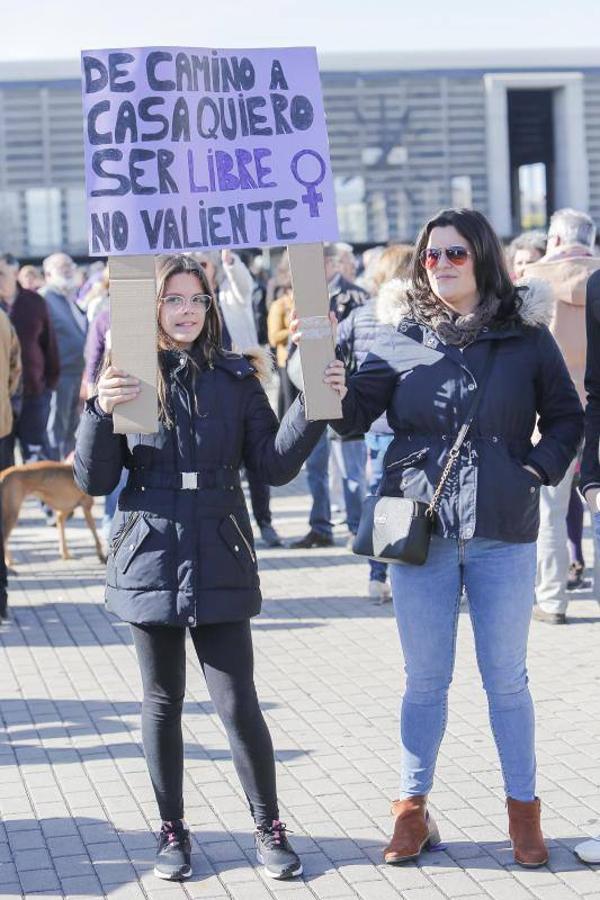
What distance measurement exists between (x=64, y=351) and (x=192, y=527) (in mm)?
8341

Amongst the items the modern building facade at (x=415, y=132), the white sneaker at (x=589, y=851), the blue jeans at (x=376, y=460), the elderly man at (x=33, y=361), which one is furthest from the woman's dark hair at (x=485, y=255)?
the modern building facade at (x=415, y=132)

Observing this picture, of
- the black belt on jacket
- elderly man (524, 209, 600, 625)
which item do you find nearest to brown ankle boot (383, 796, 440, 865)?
the black belt on jacket

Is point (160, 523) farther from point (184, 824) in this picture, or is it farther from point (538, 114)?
point (538, 114)

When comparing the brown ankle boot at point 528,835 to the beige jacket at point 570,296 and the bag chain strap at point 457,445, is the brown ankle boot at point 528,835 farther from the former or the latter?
the beige jacket at point 570,296

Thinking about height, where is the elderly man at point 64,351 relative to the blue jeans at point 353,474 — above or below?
above

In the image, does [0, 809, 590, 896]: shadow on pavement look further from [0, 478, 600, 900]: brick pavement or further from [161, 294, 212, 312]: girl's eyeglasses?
[161, 294, 212, 312]: girl's eyeglasses

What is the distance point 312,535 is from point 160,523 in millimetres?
5981

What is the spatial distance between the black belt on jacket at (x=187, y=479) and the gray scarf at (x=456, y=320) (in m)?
0.73

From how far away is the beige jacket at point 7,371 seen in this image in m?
8.40

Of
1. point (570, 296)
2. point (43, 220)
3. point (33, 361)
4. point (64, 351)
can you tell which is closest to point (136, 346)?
point (570, 296)

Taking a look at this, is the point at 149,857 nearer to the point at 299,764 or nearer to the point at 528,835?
the point at 299,764

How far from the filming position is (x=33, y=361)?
1120 cm

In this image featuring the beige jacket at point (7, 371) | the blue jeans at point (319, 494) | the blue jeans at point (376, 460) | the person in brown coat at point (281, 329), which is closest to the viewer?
the blue jeans at point (376, 460)

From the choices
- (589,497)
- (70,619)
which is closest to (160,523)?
(589,497)
